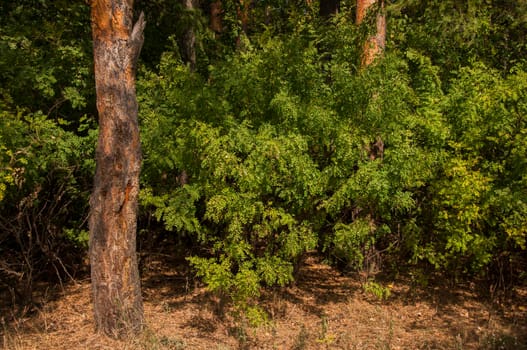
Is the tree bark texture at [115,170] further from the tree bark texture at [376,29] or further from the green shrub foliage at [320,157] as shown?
the tree bark texture at [376,29]

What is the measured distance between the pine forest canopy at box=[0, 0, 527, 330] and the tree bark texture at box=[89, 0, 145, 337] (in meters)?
0.60

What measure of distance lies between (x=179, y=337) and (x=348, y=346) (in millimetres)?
2095

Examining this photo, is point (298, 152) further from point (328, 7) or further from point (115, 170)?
point (328, 7)

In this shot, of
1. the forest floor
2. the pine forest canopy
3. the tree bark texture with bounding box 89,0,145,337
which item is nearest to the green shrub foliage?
the pine forest canopy

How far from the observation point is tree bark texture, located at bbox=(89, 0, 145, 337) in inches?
259

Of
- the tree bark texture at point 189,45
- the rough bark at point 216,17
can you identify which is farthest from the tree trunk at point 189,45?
the rough bark at point 216,17

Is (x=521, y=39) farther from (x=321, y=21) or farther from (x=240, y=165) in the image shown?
(x=240, y=165)

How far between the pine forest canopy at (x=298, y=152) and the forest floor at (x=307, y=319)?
475 mm

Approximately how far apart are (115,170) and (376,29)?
173 inches

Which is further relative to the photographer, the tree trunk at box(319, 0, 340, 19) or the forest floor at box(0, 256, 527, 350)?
the tree trunk at box(319, 0, 340, 19)

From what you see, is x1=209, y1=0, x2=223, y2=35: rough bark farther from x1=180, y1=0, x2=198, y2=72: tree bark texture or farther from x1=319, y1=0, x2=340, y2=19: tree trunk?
x1=180, y1=0, x2=198, y2=72: tree bark texture

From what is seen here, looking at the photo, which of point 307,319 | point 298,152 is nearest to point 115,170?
point 298,152

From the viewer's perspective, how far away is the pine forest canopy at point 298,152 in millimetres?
6855

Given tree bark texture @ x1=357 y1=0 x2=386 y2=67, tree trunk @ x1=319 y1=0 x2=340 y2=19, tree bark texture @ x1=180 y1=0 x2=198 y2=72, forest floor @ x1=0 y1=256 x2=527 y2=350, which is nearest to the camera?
forest floor @ x1=0 y1=256 x2=527 y2=350
